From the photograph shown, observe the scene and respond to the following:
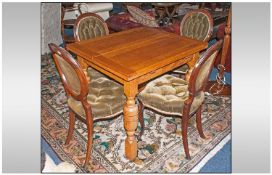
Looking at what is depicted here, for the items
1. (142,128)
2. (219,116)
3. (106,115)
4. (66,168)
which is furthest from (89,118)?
(219,116)

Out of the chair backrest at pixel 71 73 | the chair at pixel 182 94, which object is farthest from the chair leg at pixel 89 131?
the chair at pixel 182 94

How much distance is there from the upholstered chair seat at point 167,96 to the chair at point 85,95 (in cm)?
21

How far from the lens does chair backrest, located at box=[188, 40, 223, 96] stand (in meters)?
2.16

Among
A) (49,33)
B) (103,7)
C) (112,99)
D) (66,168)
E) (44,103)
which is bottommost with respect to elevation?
(66,168)

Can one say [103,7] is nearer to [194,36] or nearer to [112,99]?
[194,36]

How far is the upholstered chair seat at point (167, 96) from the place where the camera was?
2.42 meters

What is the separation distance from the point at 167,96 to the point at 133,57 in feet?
1.35

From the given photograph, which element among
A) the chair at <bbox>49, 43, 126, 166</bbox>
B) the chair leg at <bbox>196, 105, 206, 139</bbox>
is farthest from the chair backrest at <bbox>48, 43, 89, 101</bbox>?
the chair leg at <bbox>196, 105, 206, 139</bbox>

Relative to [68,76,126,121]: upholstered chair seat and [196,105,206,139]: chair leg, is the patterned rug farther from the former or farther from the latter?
[68,76,126,121]: upholstered chair seat

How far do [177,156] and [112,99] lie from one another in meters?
0.69

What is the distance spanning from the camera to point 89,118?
231 centimetres

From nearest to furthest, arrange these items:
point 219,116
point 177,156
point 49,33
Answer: point 177,156
point 219,116
point 49,33

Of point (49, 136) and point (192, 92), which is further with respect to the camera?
point (49, 136)

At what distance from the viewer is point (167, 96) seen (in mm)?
2498
